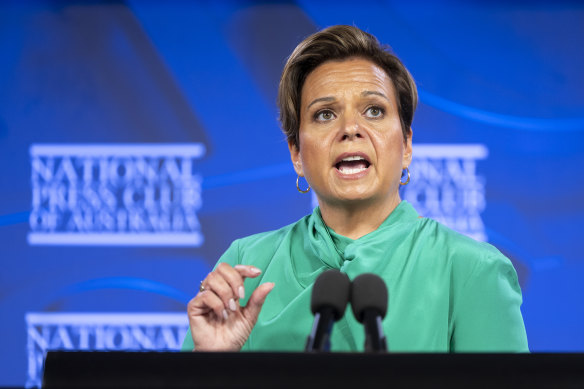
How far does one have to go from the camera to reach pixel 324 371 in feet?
2.40

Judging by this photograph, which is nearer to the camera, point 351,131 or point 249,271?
point 249,271

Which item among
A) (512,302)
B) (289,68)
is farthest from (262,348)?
(289,68)

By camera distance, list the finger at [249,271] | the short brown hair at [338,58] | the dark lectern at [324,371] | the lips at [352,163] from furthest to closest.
Answer: the short brown hair at [338,58] < the lips at [352,163] < the finger at [249,271] < the dark lectern at [324,371]

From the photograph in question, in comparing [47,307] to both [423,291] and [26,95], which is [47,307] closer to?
[26,95]

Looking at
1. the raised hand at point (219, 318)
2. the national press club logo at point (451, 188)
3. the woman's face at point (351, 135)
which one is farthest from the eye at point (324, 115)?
the national press club logo at point (451, 188)

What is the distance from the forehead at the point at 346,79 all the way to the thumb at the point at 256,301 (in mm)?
522

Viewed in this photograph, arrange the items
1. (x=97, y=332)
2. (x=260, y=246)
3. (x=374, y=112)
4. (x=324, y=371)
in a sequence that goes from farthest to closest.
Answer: (x=97, y=332), (x=260, y=246), (x=374, y=112), (x=324, y=371)

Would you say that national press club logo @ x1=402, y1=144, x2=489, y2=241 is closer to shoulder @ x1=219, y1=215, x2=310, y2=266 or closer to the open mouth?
shoulder @ x1=219, y1=215, x2=310, y2=266

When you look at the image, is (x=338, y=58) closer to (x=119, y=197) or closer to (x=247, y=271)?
(x=247, y=271)

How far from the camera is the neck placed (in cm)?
155

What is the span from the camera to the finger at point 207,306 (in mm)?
1257

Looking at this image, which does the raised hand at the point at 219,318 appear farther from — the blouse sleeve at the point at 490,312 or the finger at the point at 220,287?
the blouse sleeve at the point at 490,312

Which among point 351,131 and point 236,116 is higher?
point 236,116

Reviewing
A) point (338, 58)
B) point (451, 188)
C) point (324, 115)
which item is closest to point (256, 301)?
point (324, 115)
